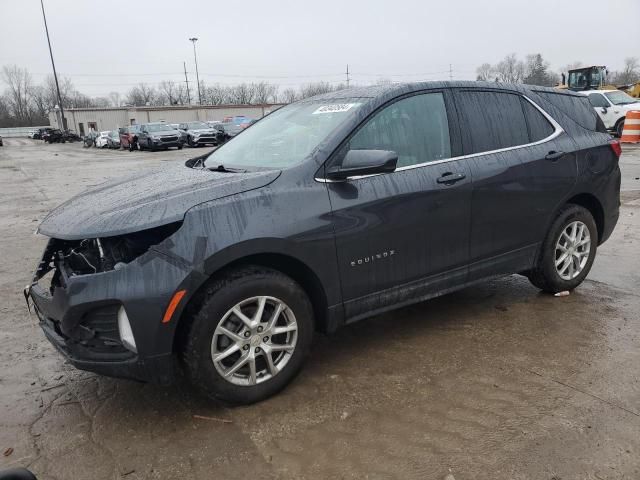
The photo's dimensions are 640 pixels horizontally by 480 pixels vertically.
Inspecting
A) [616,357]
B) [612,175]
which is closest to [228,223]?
[616,357]

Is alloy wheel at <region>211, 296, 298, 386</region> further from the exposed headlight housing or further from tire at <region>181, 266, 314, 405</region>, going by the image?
the exposed headlight housing

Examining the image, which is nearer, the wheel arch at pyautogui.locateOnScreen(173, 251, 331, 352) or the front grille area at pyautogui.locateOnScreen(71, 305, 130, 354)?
the front grille area at pyautogui.locateOnScreen(71, 305, 130, 354)

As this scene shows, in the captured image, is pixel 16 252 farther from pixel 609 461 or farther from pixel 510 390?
pixel 609 461

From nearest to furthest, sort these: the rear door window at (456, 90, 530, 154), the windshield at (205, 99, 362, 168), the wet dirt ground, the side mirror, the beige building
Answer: the wet dirt ground < the side mirror < the windshield at (205, 99, 362, 168) < the rear door window at (456, 90, 530, 154) < the beige building

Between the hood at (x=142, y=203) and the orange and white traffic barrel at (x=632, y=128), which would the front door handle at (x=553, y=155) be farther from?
the orange and white traffic barrel at (x=632, y=128)

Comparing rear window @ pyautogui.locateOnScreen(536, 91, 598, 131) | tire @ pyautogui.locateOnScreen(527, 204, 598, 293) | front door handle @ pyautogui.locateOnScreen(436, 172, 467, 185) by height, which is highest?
rear window @ pyautogui.locateOnScreen(536, 91, 598, 131)

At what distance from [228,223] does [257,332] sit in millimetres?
616

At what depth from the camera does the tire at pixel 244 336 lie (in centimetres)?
270

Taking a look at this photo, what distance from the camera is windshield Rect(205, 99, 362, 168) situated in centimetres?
331

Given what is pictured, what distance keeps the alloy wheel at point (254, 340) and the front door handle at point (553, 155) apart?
2431 mm

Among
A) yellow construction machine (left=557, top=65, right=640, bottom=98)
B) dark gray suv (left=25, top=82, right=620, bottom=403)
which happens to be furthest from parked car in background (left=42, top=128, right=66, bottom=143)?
dark gray suv (left=25, top=82, right=620, bottom=403)

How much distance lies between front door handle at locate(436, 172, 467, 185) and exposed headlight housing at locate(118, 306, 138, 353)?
2.09 m

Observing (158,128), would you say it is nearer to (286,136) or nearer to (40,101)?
(286,136)

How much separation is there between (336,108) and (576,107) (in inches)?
90.1
